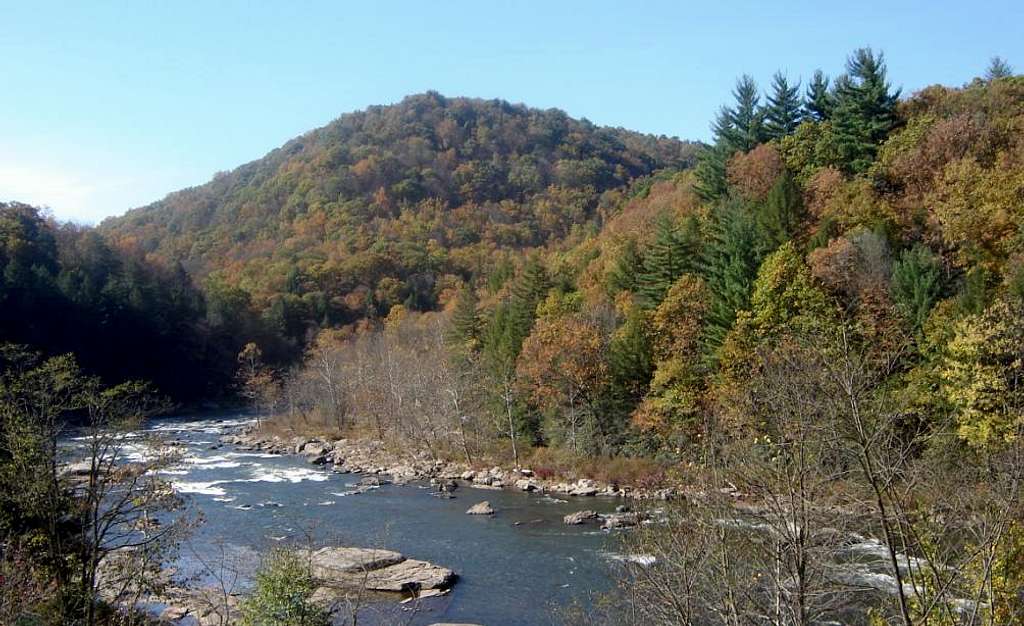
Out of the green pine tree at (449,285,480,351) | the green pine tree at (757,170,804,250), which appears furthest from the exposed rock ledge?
the green pine tree at (449,285,480,351)

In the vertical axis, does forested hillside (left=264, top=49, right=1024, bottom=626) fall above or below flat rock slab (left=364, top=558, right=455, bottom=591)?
above

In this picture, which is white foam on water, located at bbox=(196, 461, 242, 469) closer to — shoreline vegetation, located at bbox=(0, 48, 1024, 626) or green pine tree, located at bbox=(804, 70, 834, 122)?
shoreline vegetation, located at bbox=(0, 48, 1024, 626)

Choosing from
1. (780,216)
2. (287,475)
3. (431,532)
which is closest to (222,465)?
(287,475)

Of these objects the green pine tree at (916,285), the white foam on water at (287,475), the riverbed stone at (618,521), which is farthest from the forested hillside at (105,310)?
the green pine tree at (916,285)

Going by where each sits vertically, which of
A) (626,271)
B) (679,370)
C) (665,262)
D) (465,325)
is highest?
(665,262)

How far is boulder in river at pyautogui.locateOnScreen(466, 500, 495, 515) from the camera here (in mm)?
34562

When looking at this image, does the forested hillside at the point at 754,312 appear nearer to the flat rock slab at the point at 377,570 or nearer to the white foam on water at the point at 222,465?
the flat rock slab at the point at 377,570

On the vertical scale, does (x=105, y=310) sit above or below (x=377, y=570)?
above

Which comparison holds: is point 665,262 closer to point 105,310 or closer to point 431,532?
point 431,532

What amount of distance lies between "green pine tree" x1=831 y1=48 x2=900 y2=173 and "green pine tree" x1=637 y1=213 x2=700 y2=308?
39.4ft

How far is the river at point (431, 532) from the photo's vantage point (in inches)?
934

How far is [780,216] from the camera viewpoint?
4244 cm

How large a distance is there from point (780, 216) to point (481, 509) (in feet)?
77.6

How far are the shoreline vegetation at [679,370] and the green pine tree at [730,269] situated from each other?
21cm
